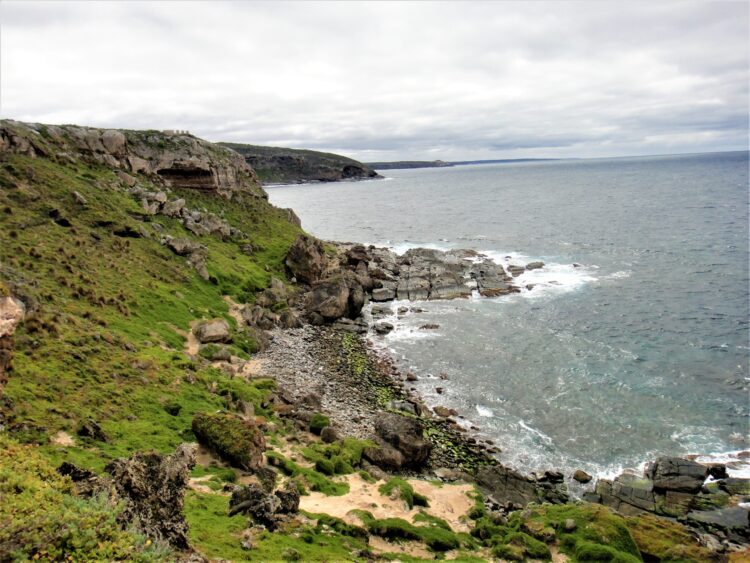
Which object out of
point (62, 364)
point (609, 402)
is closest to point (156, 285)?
point (62, 364)

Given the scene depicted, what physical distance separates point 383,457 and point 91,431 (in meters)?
18.1

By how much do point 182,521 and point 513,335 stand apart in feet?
161

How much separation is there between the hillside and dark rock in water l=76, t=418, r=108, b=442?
3.6 inches

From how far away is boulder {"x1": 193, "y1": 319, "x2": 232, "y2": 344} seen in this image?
4424 cm

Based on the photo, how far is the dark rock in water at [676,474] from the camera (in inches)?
1260

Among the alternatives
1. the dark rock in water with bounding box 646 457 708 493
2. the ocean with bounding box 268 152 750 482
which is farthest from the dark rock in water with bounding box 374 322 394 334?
the dark rock in water with bounding box 646 457 708 493

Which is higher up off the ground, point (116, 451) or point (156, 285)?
point (156, 285)

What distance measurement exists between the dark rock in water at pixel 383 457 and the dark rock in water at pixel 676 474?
18.1 meters

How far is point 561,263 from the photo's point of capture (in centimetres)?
8950

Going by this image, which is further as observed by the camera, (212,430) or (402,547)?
(212,430)

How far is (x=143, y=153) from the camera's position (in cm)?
7931

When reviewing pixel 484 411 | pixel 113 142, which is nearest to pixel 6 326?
pixel 484 411

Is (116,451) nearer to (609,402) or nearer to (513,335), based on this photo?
(609,402)

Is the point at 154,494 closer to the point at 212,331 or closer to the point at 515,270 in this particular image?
the point at 212,331
